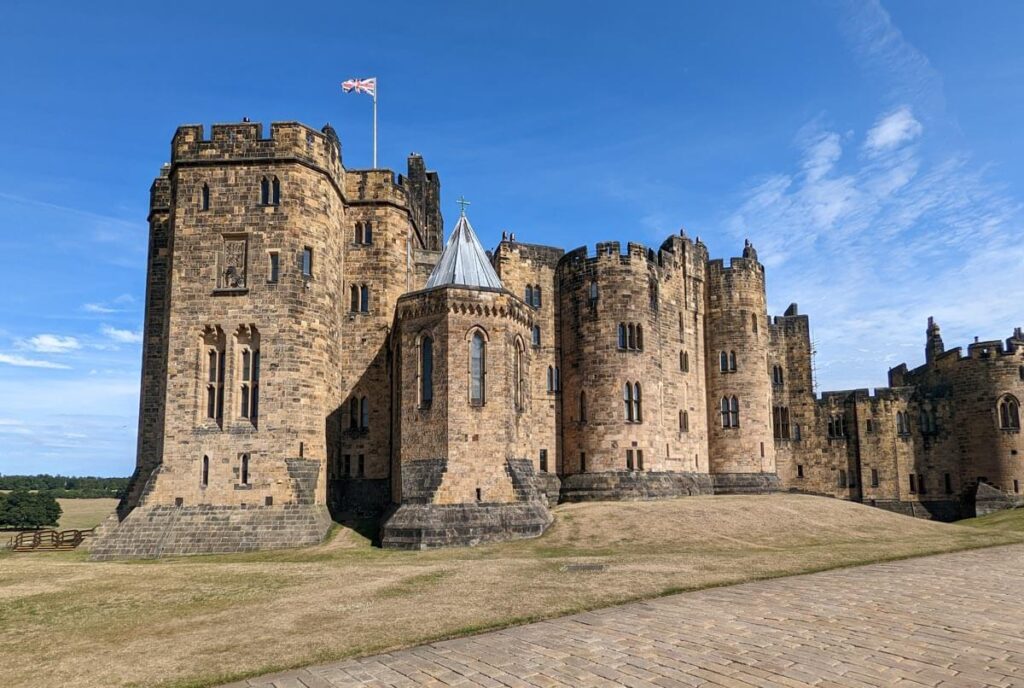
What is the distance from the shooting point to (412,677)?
10992 millimetres

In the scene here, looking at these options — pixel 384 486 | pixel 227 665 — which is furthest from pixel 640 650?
pixel 384 486

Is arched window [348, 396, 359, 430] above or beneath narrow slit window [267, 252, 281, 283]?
beneath

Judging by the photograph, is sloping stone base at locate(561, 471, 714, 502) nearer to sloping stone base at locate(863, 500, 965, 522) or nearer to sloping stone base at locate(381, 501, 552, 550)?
sloping stone base at locate(381, 501, 552, 550)

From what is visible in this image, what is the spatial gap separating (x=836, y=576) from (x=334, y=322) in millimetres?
24357

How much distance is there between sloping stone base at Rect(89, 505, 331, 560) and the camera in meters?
28.3

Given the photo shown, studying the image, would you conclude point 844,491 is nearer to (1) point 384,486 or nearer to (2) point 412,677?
(1) point 384,486

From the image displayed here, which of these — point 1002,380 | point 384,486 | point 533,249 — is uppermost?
point 533,249

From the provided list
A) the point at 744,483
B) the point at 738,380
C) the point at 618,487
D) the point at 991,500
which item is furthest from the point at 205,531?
the point at 991,500

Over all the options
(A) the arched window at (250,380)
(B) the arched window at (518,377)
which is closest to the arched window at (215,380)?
(A) the arched window at (250,380)

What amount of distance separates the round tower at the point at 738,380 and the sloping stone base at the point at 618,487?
669 centimetres

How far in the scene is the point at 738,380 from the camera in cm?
4759

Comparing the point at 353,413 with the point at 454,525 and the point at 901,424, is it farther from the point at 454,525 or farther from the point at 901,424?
the point at 901,424

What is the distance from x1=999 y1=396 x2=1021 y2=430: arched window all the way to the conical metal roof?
119ft

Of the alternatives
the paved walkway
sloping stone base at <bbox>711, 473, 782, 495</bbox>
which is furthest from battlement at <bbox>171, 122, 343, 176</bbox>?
sloping stone base at <bbox>711, 473, 782, 495</bbox>
